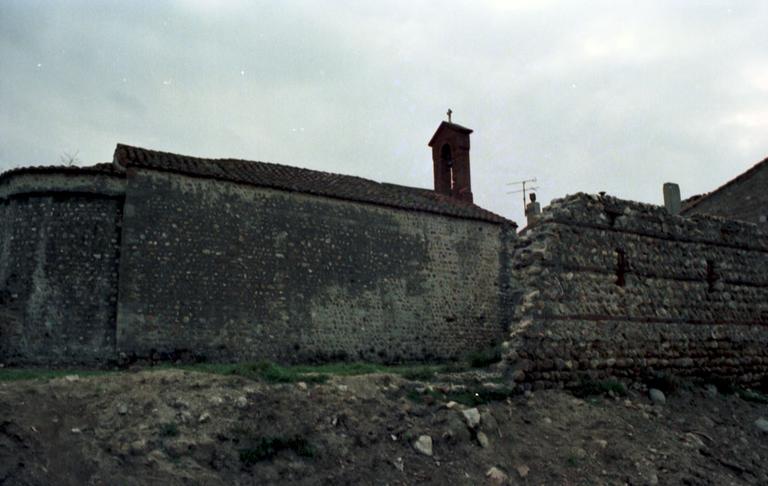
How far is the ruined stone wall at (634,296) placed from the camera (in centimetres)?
885

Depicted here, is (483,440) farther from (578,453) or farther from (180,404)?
(180,404)

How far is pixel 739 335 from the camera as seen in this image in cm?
1040

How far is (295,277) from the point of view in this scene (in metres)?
15.8

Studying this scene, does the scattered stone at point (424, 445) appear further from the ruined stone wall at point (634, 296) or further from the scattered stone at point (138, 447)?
the scattered stone at point (138, 447)

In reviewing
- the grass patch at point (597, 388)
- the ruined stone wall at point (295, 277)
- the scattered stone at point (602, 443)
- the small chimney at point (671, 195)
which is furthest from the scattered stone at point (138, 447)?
the small chimney at point (671, 195)

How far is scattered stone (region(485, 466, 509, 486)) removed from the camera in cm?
667

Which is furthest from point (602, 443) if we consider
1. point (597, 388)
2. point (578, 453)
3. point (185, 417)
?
point (185, 417)

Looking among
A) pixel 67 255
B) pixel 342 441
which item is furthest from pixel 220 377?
pixel 67 255

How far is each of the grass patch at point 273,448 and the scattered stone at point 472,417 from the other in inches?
75.6

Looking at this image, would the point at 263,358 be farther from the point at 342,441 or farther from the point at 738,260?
the point at 738,260

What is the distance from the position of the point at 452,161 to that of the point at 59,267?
48.5 ft

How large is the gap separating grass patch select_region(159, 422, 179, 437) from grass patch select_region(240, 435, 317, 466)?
81cm

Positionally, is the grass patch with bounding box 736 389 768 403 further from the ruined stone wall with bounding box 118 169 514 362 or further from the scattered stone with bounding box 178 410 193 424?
the ruined stone wall with bounding box 118 169 514 362

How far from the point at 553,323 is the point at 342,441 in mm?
3551
